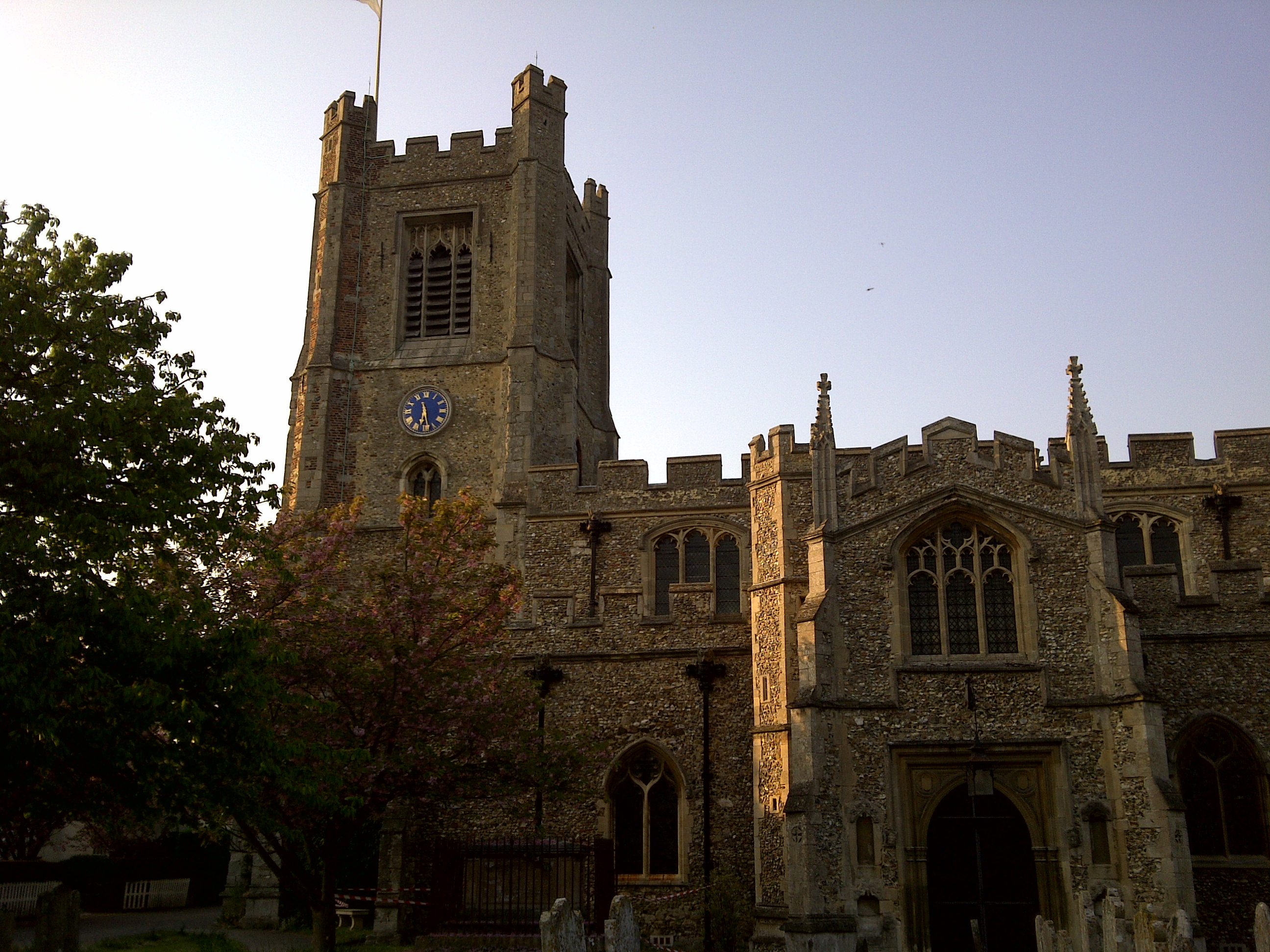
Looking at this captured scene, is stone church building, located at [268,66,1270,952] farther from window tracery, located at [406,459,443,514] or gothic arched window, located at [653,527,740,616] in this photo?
window tracery, located at [406,459,443,514]

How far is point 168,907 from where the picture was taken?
28.2 meters

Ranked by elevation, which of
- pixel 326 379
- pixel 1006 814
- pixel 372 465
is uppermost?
pixel 326 379

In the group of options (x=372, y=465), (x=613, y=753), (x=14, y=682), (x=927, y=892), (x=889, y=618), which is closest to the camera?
(x=14, y=682)

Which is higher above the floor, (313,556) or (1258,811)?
(313,556)

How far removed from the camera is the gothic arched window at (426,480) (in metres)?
29.7

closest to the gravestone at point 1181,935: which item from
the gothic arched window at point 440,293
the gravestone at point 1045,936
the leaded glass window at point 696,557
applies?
the gravestone at point 1045,936

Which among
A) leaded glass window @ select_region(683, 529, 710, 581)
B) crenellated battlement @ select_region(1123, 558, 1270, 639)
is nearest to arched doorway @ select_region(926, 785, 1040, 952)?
crenellated battlement @ select_region(1123, 558, 1270, 639)

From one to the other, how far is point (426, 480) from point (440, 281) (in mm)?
5787

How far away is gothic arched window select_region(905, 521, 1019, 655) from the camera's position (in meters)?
18.0

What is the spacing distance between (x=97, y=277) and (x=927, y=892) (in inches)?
518

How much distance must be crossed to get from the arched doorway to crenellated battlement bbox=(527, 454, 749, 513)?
10.2 m

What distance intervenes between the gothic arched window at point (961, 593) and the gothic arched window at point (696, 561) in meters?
8.04

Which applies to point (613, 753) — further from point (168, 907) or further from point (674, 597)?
point (168, 907)

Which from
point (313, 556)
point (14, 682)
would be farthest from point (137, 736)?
point (313, 556)
